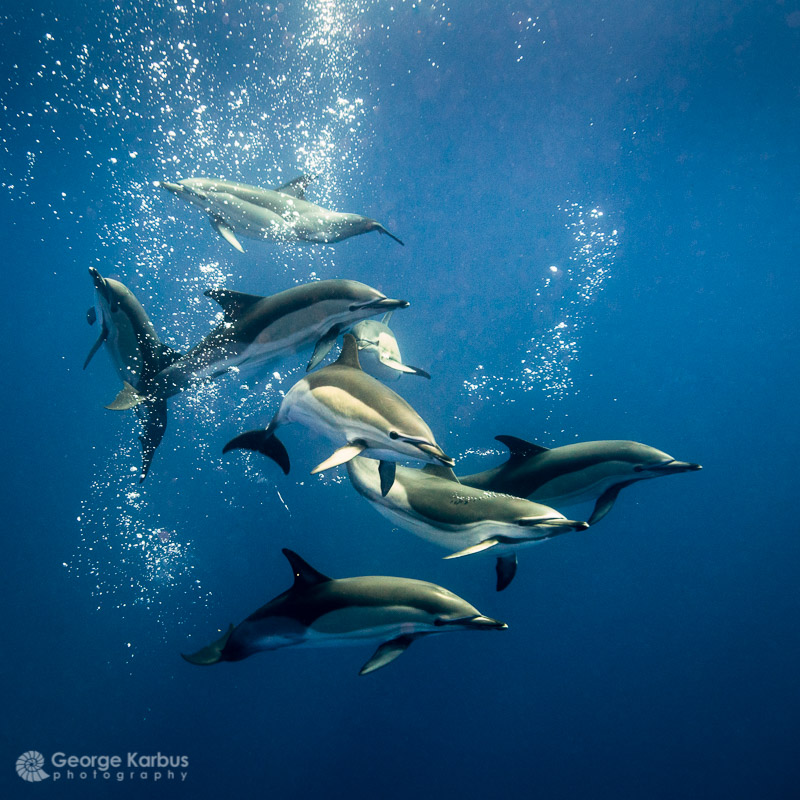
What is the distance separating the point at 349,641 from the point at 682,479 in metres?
16.5

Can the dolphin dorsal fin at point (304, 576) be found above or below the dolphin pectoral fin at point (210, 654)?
above

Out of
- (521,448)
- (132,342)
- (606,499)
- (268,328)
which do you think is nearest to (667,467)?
(606,499)

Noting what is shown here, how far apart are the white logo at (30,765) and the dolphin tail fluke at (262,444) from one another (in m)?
14.3

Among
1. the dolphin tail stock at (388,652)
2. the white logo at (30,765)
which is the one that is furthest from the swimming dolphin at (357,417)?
the white logo at (30,765)

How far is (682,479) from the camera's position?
16656 mm

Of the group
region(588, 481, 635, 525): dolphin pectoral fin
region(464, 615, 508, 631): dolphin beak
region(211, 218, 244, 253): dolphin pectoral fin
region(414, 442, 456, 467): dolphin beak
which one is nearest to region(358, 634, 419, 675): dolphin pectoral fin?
region(464, 615, 508, 631): dolphin beak

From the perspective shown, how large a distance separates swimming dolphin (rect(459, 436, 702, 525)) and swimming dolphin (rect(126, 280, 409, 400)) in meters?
2.23

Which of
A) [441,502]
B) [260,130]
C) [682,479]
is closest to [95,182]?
[260,130]

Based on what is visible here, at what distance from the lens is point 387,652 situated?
13.2ft

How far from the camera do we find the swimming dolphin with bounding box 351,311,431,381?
6133 mm

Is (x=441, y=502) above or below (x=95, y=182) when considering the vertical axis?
below

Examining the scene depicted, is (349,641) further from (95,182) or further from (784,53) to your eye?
(784,53)

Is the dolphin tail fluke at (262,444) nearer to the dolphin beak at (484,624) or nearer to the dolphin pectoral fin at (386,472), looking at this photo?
the dolphin pectoral fin at (386,472)

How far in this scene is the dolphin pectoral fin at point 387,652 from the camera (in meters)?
3.90
